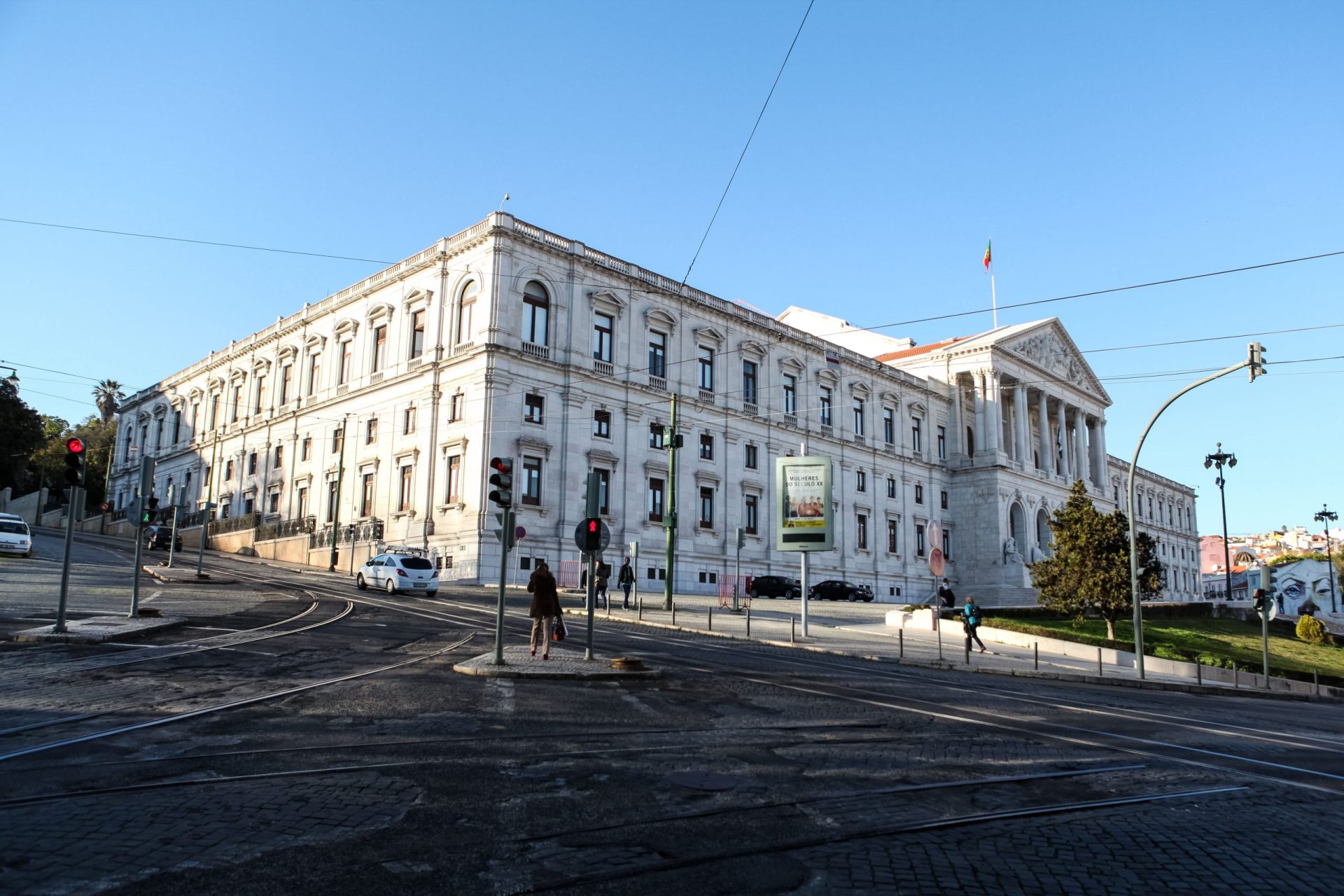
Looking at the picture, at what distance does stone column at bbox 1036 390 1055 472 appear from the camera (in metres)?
73.6

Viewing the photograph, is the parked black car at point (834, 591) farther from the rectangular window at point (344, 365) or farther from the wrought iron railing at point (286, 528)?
the rectangular window at point (344, 365)

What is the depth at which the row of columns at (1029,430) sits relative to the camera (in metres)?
68.9

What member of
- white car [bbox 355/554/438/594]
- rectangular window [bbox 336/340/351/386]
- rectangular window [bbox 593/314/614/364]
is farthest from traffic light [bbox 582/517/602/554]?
rectangular window [bbox 336/340/351/386]

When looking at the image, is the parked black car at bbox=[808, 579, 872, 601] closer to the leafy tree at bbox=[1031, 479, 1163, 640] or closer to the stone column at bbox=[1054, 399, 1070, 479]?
the leafy tree at bbox=[1031, 479, 1163, 640]

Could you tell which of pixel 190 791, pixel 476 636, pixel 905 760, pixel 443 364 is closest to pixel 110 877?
pixel 190 791

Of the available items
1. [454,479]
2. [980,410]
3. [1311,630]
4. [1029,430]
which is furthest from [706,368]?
[1029,430]

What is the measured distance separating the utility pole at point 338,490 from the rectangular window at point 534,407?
12.4 metres

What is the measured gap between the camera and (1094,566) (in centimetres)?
3506

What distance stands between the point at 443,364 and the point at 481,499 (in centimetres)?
770

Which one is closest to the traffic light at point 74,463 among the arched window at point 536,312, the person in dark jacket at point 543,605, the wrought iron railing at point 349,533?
the person in dark jacket at point 543,605

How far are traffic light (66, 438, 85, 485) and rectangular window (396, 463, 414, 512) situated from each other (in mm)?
29301

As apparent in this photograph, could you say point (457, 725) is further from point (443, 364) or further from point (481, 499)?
point (443, 364)

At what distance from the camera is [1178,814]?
22.4 ft

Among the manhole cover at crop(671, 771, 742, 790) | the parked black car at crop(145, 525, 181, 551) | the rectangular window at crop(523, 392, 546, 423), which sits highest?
the rectangular window at crop(523, 392, 546, 423)
